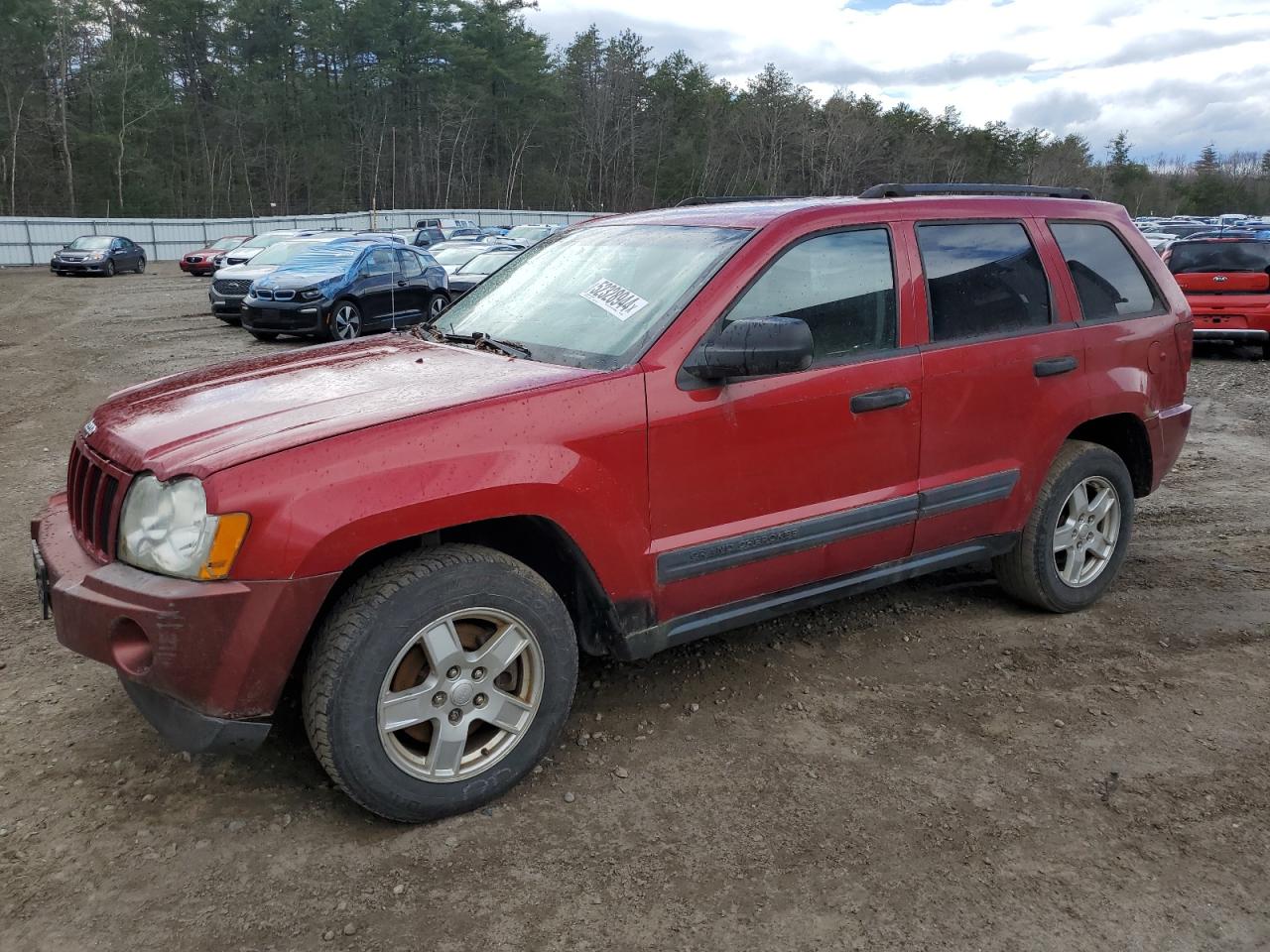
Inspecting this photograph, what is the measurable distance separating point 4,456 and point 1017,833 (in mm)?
7728

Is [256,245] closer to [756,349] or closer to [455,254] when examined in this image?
[455,254]

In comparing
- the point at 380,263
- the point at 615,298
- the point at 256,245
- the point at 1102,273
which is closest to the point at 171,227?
the point at 256,245

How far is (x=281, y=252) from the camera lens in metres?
18.9

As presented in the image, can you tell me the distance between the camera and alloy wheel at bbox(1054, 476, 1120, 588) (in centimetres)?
452

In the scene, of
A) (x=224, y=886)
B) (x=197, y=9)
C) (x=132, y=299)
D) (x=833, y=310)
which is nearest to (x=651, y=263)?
(x=833, y=310)

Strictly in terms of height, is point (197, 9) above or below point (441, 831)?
above

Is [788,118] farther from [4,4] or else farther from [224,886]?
[224,886]

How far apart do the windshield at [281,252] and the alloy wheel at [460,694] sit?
54.3 feet

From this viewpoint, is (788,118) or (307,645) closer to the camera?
(307,645)

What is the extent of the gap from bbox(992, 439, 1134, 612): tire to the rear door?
0.12 metres

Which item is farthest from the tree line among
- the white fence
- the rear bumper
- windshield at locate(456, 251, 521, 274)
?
the rear bumper

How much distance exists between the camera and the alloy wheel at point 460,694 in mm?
2883

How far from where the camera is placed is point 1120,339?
176 inches

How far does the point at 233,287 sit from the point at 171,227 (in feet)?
98.1
